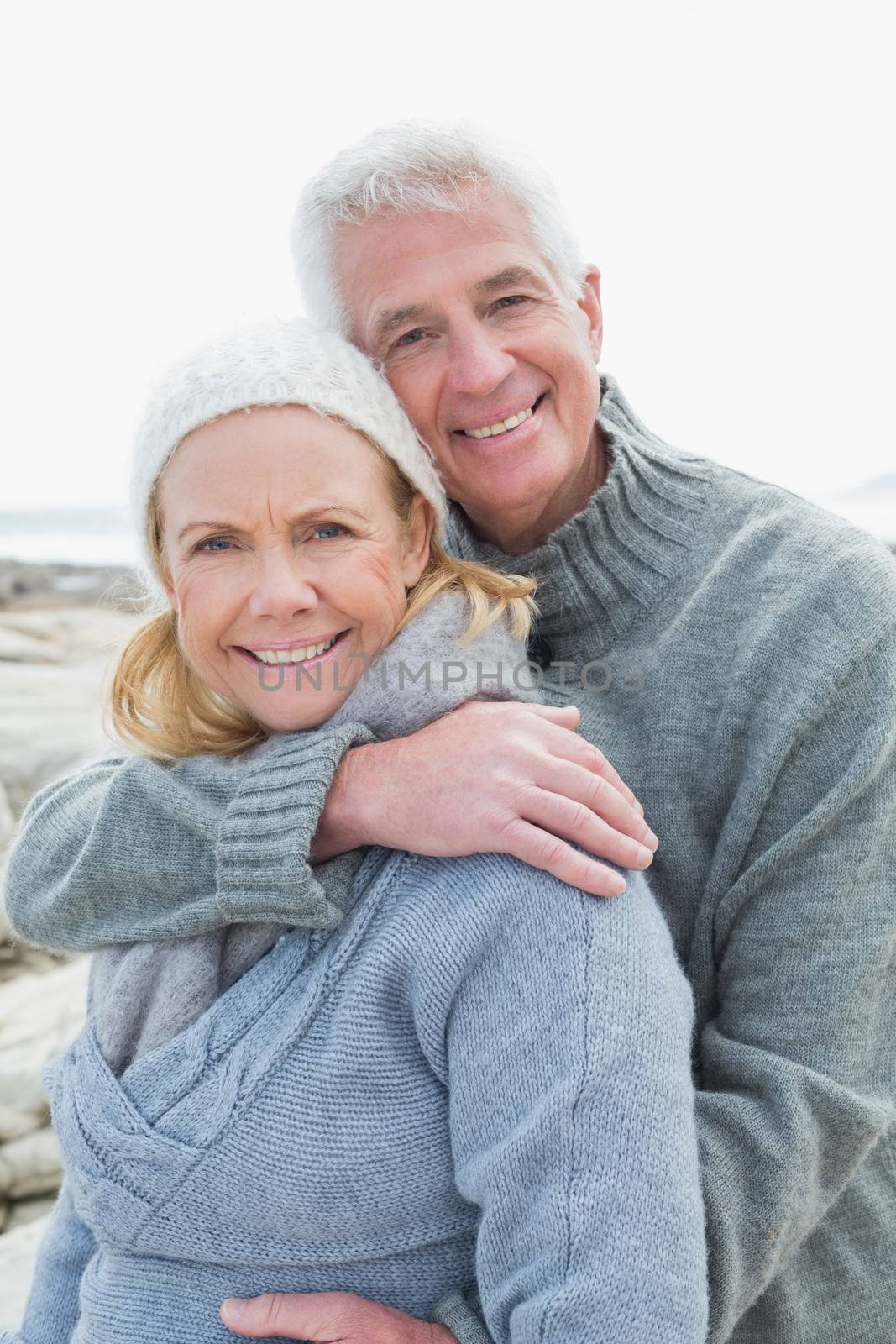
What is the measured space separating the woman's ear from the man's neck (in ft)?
1.01

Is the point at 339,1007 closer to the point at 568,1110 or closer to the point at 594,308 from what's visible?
the point at 568,1110

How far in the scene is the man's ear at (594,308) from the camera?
2213 millimetres

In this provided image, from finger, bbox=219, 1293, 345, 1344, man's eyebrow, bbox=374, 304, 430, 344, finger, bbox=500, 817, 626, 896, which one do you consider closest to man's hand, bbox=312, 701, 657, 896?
finger, bbox=500, 817, 626, 896

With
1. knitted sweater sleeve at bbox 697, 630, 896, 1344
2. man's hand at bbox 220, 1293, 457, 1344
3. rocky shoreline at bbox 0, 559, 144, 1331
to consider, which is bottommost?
rocky shoreline at bbox 0, 559, 144, 1331

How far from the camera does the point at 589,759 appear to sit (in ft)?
5.17

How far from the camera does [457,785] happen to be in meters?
1.50

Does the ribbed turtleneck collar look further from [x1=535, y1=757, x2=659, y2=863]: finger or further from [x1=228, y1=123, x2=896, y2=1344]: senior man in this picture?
[x1=535, y1=757, x2=659, y2=863]: finger

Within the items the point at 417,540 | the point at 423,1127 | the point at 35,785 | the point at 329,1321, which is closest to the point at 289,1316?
the point at 329,1321

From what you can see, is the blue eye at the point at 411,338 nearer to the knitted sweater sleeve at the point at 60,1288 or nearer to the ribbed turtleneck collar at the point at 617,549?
the ribbed turtleneck collar at the point at 617,549

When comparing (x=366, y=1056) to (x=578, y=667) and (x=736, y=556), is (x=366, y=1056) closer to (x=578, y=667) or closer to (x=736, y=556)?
(x=578, y=667)

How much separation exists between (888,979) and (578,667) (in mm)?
712

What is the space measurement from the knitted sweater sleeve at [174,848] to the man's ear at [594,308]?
0.99m

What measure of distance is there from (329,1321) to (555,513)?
4.61 ft

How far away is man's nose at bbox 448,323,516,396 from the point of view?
78.6 inches
